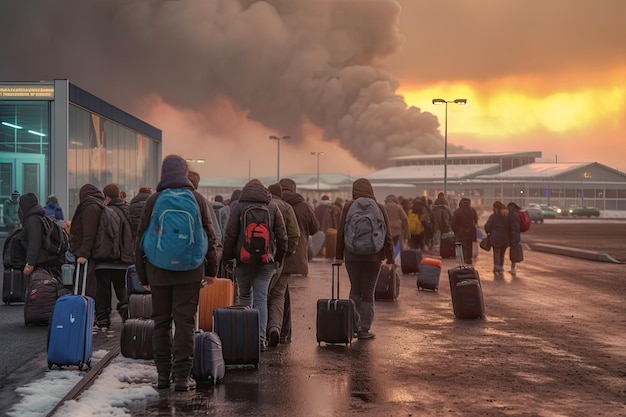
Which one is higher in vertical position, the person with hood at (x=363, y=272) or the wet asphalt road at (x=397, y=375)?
the person with hood at (x=363, y=272)

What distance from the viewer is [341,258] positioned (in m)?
10.2

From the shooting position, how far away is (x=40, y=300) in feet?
37.0

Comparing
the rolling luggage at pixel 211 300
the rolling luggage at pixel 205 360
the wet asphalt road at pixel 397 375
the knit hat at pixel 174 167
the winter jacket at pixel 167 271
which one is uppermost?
the knit hat at pixel 174 167

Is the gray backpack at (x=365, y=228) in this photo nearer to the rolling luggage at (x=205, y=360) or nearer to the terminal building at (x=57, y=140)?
the rolling luggage at (x=205, y=360)

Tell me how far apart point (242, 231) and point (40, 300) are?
346 centimetres

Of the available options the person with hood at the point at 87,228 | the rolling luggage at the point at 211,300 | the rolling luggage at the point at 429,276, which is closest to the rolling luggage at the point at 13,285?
the person with hood at the point at 87,228

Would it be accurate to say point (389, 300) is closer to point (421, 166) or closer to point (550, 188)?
point (550, 188)

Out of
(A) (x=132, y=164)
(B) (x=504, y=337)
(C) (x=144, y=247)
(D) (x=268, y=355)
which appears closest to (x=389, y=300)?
(B) (x=504, y=337)

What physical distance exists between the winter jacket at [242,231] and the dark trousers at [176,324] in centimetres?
191

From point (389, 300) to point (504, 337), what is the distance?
13.8 ft

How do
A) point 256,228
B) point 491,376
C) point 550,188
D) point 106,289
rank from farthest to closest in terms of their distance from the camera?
point 550,188
point 106,289
point 256,228
point 491,376

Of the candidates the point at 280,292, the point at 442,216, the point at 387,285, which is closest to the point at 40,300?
the point at 280,292

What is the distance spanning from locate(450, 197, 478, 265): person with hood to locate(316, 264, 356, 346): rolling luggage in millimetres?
11504

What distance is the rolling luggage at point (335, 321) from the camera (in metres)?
9.64
